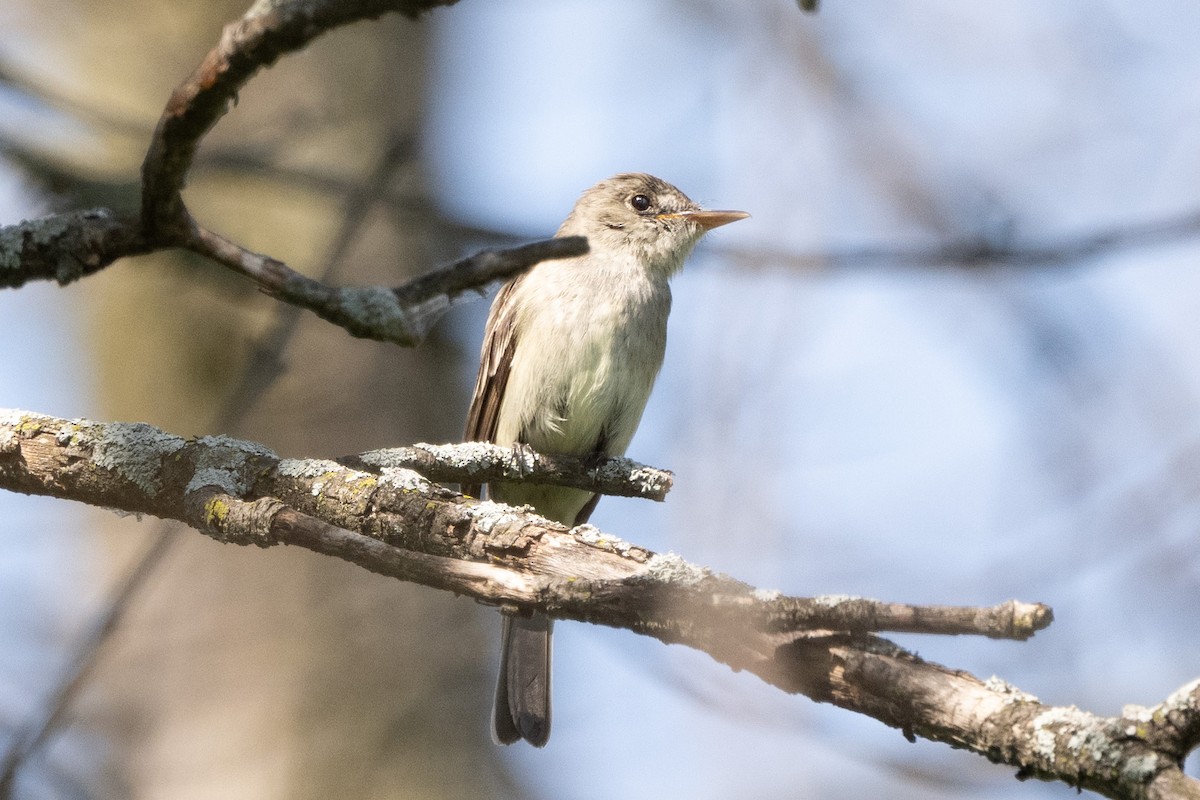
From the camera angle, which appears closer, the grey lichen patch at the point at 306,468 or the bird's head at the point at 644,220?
the grey lichen patch at the point at 306,468

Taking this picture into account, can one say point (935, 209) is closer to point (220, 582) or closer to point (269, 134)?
point (269, 134)

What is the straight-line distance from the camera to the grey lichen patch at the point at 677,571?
2539mm

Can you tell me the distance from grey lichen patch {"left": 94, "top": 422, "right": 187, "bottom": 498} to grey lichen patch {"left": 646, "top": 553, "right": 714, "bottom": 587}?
126cm

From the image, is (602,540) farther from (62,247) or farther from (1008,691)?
(62,247)

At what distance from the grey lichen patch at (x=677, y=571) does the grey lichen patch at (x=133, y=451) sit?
1.26 metres

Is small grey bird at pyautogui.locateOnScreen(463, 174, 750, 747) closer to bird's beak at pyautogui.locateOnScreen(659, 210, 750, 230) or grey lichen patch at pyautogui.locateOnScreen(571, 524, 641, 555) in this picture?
bird's beak at pyautogui.locateOnScreen(659, 210, 750, 230)

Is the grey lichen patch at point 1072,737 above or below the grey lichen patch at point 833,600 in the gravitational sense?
below

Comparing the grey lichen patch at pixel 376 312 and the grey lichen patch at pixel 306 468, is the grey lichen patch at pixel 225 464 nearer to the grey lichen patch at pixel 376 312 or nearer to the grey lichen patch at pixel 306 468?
the grey lichen patch at pixel 306 468

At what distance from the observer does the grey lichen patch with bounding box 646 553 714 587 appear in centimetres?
254

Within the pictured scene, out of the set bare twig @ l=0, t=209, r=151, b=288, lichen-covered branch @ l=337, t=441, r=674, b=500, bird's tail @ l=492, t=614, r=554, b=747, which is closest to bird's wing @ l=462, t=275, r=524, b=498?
bird's tail @ l=492, t=614, r=554, b=747

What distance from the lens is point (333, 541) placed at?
238 cm

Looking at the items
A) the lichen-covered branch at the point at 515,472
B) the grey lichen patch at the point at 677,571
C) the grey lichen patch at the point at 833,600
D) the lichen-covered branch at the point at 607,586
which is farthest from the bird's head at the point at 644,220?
the grey lichen patch at the point at 833,600

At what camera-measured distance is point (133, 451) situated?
113 inches

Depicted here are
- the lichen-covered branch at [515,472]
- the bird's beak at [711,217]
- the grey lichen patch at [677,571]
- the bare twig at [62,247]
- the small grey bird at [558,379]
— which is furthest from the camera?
the bird's beak at [711,217]
